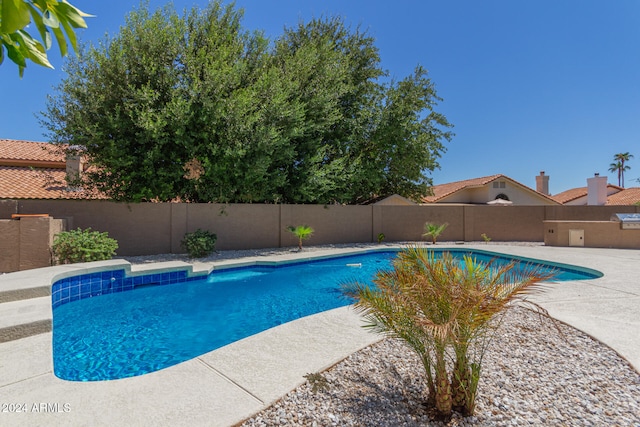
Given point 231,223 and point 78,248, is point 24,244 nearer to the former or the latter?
point 78,248

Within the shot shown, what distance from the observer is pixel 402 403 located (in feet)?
8.64

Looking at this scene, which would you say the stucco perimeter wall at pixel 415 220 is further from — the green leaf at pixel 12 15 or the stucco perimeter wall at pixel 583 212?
the green leaf at pixel 12 15

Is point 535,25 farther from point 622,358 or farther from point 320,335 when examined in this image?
point 320,335

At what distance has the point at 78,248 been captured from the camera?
810 centimetres

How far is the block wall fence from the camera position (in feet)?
37.3

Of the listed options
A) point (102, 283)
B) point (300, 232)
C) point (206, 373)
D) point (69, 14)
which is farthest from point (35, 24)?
point (300, 232)

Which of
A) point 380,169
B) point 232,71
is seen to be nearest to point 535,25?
point 380,169

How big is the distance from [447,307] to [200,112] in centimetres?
1105

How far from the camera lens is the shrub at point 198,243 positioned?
11.3 meters

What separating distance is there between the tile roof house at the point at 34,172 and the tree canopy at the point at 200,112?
2.02 metres

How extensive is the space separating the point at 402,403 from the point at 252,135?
35.1 ft

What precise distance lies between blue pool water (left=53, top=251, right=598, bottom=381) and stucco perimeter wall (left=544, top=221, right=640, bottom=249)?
19.7 ft

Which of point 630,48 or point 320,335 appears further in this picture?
point 630,48

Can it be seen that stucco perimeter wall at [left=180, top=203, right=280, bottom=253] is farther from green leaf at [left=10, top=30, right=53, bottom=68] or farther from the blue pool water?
green leaf at [left=10, top=30, right=53, bottom=68]
